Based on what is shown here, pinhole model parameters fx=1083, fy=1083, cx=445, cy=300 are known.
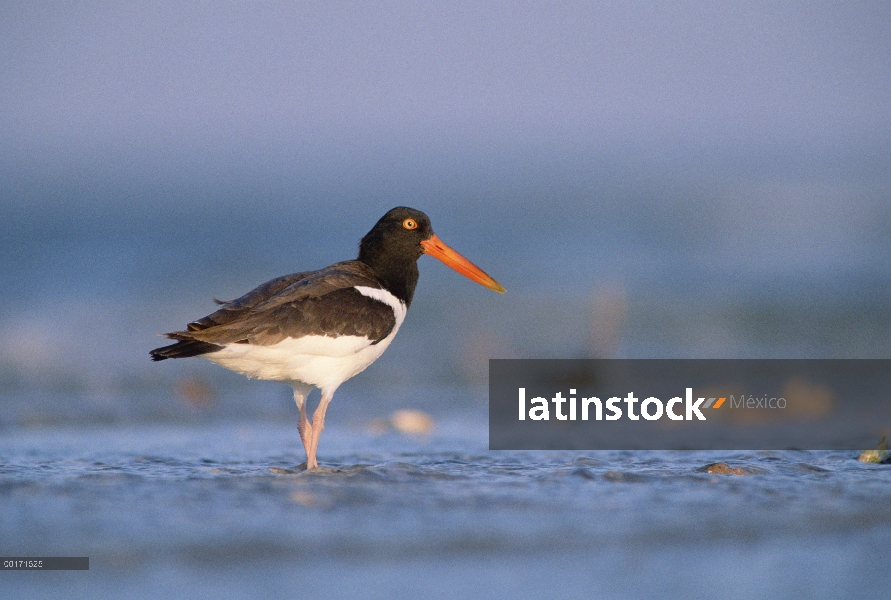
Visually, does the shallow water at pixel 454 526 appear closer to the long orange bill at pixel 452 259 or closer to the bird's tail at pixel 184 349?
the bird's tail at pixel 184 349

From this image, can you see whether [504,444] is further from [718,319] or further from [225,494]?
[718,319]

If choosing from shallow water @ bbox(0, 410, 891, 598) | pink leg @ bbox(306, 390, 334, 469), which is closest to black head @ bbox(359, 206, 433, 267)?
pink leg @ bbox(306, 390, 334, 469)

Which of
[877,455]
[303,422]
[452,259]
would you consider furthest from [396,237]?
[877,455]

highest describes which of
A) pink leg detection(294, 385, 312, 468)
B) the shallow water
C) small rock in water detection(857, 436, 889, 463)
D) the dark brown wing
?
the dark brown wing

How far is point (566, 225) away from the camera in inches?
845

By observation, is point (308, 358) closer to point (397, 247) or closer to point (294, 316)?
A: point (294, 316)

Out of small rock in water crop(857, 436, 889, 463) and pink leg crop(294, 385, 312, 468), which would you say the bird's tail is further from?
small rock in water crop(857, 436, 889, 463)

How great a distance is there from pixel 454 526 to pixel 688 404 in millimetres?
4141

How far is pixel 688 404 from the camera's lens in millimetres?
8953

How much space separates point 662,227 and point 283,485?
52.8 feet

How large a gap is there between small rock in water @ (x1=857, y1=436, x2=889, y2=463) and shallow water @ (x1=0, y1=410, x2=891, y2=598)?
0.28ft

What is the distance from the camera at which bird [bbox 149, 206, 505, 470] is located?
644cm

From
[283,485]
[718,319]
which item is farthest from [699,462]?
[718,319]

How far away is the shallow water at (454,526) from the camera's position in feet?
15.4
